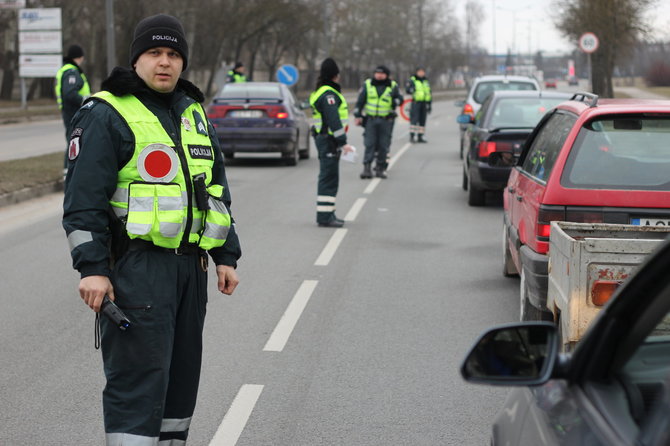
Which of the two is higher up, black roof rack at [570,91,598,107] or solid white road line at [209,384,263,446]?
black roof rack at [570,91,598,107]

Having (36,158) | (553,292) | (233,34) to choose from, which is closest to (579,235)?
(553,292)

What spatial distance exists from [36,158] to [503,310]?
14.1m

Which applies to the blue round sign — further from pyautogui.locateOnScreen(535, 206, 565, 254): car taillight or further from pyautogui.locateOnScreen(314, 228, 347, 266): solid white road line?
pyautogui.locateOnScreen(535, 206, 565, 254): car taillight

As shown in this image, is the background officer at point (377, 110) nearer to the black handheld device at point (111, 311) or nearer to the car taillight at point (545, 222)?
the car taillight at point (545, 222)

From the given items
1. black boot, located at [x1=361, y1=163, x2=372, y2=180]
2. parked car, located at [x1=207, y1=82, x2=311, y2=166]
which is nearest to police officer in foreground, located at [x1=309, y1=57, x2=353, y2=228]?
black boot, located at [x1=361, y1=163, x2=372, y2=180]

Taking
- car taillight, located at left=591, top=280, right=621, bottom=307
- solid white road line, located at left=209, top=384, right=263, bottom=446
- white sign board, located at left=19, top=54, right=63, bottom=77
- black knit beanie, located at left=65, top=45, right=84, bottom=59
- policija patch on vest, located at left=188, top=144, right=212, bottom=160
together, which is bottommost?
solid white road line, located at left=209, top=384, right=263, bottom=446

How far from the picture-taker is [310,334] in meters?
7.30

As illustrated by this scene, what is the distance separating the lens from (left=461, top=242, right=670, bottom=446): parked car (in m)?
2.11

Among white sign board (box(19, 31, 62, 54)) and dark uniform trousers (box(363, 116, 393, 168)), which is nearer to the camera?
dark uniform trousers (box(363, 116, 393, 168))

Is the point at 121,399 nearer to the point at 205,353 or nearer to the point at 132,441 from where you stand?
the point at 132,441

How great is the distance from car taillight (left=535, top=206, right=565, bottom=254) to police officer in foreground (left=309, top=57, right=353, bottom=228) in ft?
20.0

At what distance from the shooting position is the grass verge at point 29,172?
15609mm

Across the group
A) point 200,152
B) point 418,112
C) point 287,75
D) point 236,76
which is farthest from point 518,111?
point 287,75

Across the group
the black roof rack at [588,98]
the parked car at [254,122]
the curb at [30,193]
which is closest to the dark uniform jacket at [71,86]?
the curb at [30,193]
